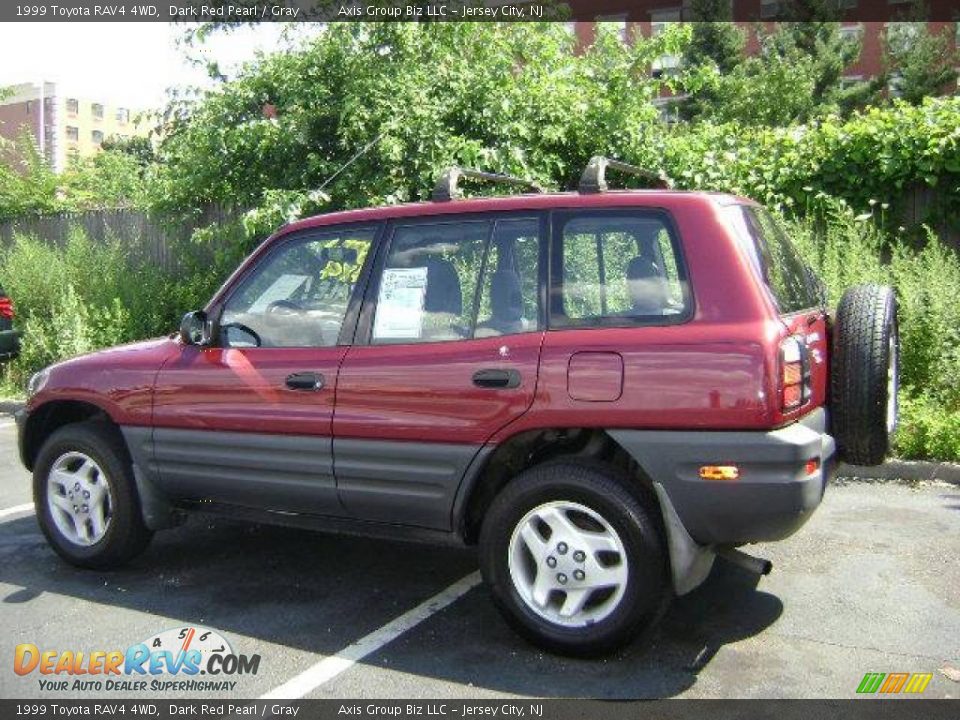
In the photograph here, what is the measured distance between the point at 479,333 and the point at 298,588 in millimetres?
1708

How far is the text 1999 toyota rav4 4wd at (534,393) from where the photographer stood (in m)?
3.65

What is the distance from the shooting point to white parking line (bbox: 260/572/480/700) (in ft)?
12.1

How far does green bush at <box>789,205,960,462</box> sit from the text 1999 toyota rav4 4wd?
8.46 ft

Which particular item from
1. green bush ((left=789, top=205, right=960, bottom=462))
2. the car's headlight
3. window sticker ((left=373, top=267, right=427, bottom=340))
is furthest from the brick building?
window sticker ((left=373, top=267, right=427, bottom=340))

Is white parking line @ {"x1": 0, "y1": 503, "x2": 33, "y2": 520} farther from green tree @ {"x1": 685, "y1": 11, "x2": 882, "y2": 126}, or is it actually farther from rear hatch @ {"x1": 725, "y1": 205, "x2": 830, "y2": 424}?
green tree @ {"x1": 685, "y1": 11, "x2": 882, "y2": 126}

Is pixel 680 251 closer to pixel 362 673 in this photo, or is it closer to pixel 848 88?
pixel 362 673

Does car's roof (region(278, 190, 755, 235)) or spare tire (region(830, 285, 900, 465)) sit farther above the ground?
car's roof (region(278, 190, 755, 235))

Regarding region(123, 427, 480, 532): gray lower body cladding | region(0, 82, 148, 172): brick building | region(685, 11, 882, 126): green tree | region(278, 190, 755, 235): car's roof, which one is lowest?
region(123, 427, 480, 532): gray lower body cladding

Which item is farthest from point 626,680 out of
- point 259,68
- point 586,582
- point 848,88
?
point 848,88

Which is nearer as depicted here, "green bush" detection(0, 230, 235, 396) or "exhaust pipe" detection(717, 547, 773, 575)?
"exhaust pipe" detection(717, 547, 773, 575)

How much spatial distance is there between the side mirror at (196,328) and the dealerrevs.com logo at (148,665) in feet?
4.57

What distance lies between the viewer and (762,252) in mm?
3998

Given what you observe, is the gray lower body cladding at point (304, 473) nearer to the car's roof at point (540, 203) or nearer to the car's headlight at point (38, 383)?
the car's headlight at point (38, 383)

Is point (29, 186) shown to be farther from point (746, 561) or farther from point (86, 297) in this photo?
point (746, 561)
